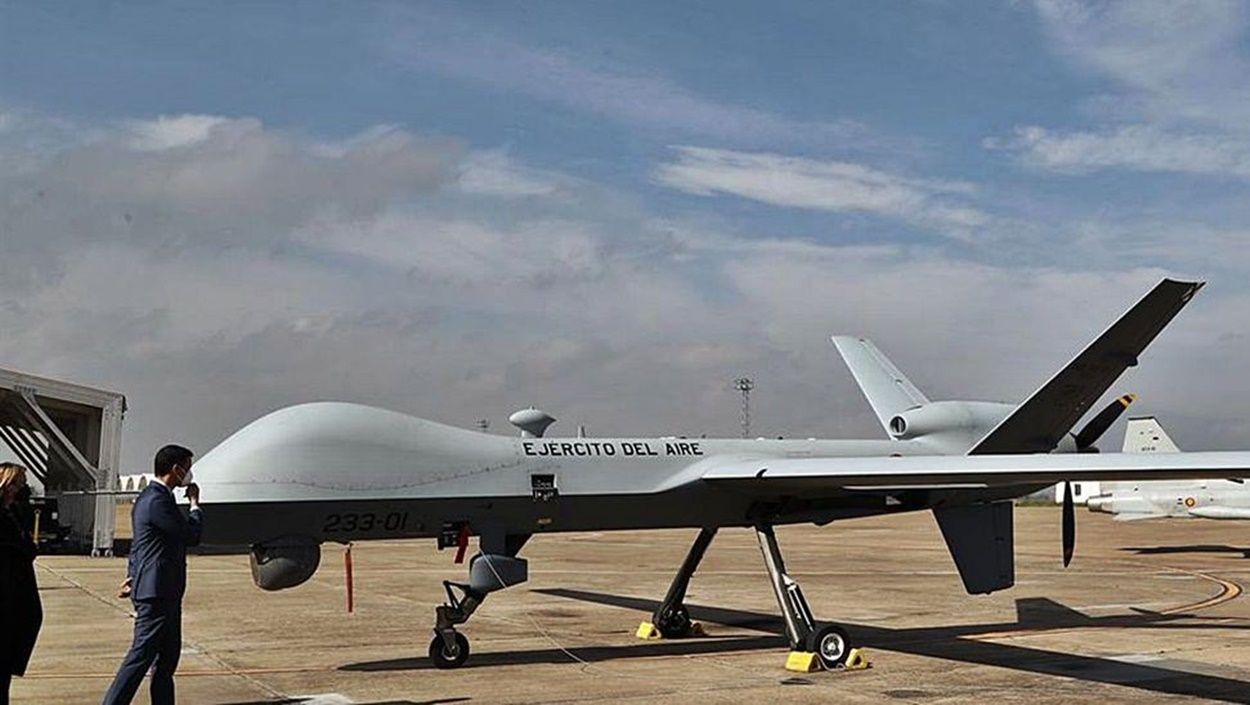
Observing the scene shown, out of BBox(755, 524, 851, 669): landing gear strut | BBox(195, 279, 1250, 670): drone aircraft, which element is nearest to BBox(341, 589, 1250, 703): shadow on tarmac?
BBox(195, 279, 1250, 670): drone aircraft

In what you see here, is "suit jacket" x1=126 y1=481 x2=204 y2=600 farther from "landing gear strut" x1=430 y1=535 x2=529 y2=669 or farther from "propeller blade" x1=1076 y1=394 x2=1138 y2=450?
"propeller blade" x1=1076 y1=394 x2=1138 y2=450

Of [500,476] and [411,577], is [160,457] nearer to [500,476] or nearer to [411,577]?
[500,476]

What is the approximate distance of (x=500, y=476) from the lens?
13711mm

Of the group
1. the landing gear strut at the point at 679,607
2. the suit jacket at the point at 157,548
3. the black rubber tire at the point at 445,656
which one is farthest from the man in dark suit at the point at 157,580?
the landing gear strut at the point at 679,607

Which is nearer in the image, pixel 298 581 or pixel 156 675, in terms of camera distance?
pixel 156 675

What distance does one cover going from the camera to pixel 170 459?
9.04 metres

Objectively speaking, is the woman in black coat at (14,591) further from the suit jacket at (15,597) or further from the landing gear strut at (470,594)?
the landing gear strut at (470,594)

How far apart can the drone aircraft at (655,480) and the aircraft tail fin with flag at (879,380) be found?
1665 millimetres

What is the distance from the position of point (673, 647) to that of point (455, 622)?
3349 mm

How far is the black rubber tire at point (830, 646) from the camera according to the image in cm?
1350

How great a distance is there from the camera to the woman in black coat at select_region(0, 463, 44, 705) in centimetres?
858

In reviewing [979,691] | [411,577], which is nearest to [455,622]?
[979,691]

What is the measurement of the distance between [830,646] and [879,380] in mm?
6577

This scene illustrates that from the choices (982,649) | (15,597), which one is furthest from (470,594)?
(982,649)
